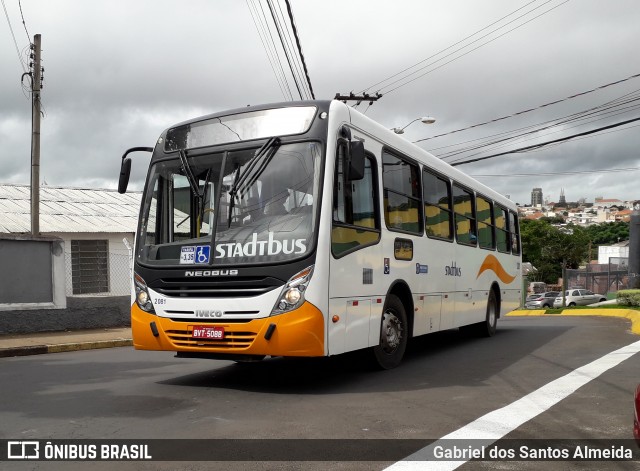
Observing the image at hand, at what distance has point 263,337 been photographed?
22.1 ft

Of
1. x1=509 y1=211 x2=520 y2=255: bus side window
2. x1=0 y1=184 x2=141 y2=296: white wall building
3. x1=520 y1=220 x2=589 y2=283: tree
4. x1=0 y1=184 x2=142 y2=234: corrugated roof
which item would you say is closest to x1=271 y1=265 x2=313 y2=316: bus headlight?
x1=509 y1=211 x2=520 y2=255: bus side window

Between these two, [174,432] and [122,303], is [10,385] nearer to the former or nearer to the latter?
[174,432]

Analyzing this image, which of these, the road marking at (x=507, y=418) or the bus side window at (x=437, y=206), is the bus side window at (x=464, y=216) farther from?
the road marking at (x=507, y=418)

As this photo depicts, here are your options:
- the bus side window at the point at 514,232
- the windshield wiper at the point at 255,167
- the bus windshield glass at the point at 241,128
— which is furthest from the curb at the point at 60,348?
the bus side window at the point at 514,232

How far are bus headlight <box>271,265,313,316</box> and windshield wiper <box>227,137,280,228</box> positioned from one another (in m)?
1.04

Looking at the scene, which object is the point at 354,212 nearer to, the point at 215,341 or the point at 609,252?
the point at 215,341

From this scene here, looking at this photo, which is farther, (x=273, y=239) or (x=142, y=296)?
(x=142, y=296)

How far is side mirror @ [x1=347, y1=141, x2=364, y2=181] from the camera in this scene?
713 centimetres

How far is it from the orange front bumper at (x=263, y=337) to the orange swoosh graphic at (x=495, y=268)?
662 cm

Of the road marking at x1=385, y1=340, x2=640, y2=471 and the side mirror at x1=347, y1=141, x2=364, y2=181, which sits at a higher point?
the side mirror at x1=347, y1=141, x2=364, y2=181

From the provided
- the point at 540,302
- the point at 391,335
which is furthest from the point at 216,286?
the point at 540,302

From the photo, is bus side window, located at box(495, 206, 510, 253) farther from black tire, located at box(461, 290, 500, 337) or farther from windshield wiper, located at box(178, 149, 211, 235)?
windshield wiper, located at box(178, 149, 211, 235)

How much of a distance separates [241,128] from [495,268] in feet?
26.5

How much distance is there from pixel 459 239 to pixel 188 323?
5.75 meters
